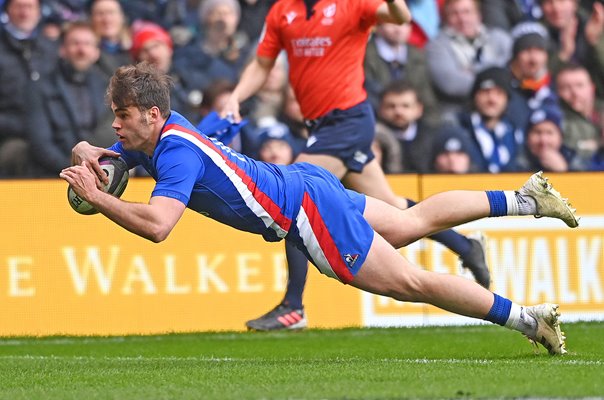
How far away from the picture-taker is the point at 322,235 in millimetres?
6477

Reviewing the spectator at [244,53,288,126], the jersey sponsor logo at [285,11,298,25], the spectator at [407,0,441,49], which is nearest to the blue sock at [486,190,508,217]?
the jersey sponsor logo at [285,11,298,25]

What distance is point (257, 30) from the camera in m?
13.0

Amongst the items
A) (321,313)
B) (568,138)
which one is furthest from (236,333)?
(568,138)

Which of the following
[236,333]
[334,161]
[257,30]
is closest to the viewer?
[334,161]

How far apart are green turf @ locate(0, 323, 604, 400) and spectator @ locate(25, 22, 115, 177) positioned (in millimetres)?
2928

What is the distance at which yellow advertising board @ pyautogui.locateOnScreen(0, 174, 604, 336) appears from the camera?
989 cm

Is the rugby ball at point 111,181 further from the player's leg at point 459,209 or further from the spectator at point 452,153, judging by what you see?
the spectator at point 452,153

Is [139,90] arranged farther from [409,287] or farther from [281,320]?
[281,320]

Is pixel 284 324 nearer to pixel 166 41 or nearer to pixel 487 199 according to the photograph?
pixel 487 199

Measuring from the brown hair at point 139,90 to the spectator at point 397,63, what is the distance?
6988mm

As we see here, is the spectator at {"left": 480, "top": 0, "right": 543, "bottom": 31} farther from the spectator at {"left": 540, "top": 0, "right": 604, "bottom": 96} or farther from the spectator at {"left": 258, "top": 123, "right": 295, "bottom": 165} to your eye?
the spectator at {"left": 258, "top": 123, "right": 295, "bottom": 165}

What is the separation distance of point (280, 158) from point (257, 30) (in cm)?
179

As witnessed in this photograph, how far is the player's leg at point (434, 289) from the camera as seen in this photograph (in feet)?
21.2

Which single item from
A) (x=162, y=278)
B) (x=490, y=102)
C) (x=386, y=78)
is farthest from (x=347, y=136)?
(x=490, y=102)
